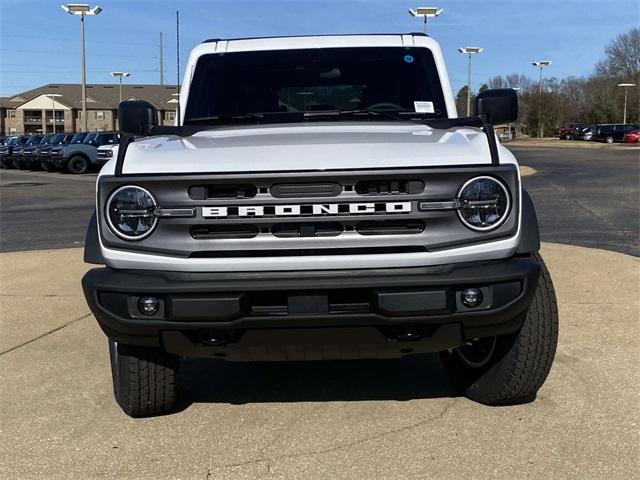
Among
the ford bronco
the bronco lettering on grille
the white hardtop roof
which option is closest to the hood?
the ford bronco

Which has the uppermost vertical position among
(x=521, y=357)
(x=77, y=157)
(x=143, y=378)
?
(x=77, y=157)


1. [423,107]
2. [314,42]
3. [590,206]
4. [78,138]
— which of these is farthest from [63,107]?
[423,107]

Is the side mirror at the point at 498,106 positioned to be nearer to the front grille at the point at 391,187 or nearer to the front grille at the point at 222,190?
the front grille at the point at 391,187

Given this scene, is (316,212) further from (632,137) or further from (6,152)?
(632,137)

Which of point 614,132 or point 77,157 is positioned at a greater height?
point 614,132

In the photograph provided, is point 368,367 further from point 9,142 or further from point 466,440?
point 9,142

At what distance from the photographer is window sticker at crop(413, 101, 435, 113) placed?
4.37 meters

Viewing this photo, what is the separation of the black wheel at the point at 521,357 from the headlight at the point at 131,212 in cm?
179

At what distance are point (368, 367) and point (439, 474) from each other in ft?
5.00

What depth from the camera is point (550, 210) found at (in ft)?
43.5

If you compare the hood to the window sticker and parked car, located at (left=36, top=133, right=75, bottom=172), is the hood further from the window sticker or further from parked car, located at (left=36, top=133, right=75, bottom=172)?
parked car, located at (left=36, top=133, right=75, bottom=172)

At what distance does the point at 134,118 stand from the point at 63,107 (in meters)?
97.6

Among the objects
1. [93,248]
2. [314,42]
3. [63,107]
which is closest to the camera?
[93,248]

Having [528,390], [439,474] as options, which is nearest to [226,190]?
[439,474]
